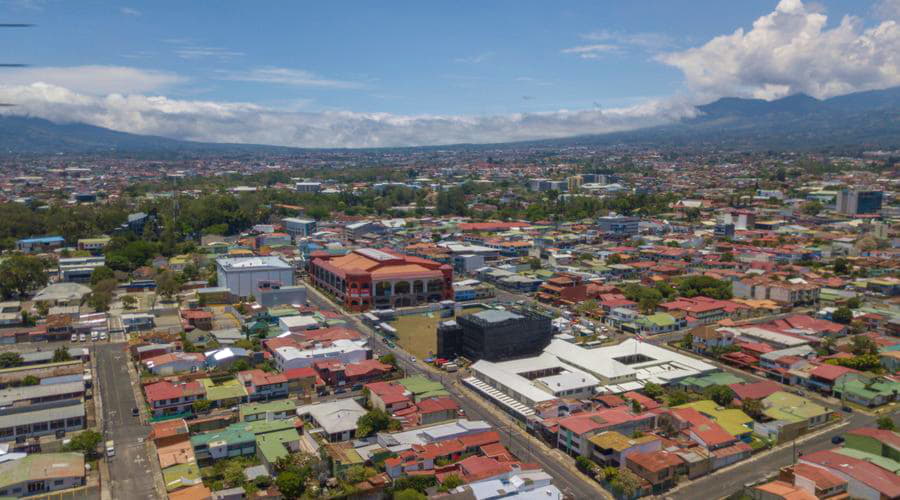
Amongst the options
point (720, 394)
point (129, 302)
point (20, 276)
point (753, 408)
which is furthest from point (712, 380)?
point (20, 276)

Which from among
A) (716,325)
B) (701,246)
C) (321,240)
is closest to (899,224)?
(701,246)

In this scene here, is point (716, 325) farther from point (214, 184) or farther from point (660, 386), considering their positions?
point (214, 184)

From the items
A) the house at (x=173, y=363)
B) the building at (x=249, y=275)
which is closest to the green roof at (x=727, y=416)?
the house at (x=173, y=363)

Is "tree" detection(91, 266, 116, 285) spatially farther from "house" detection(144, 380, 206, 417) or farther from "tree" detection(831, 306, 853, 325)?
"tree" detection(831, 306, 853, 325)

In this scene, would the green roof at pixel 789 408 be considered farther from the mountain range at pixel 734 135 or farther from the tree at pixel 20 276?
the mountain range at pixel 734 135

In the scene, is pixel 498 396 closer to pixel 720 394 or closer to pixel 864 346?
pixel 720 394

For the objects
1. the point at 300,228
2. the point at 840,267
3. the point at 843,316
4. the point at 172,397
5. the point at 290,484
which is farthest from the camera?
the point at 300,228

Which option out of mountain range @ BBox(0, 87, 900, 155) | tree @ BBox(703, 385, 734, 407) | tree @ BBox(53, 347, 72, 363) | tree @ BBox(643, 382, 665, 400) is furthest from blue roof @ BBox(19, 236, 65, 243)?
mountain range @ BBox(0, 87, 900, 155)
